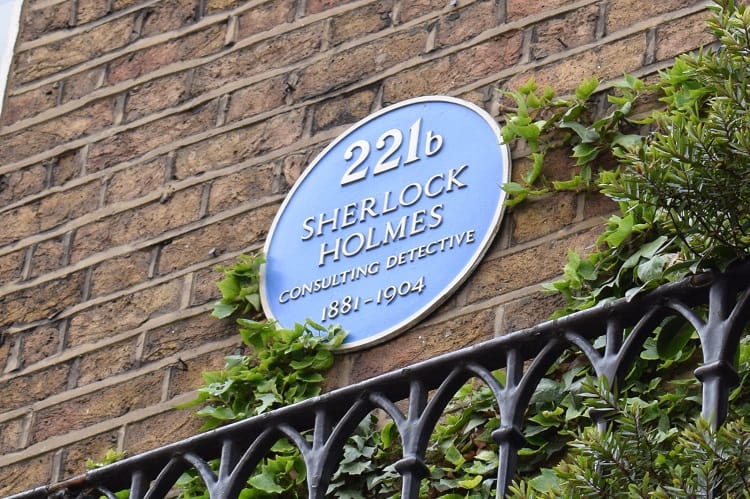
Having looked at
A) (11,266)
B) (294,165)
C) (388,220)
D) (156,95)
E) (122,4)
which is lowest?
(388,220)

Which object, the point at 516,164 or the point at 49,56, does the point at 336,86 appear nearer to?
the point at 516,164

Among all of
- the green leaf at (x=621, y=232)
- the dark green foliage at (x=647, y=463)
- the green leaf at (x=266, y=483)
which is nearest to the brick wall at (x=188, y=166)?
the green leaf at (x=621, y=232)

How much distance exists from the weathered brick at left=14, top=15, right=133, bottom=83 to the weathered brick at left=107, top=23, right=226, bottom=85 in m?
0.08

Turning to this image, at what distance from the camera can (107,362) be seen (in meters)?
4.56

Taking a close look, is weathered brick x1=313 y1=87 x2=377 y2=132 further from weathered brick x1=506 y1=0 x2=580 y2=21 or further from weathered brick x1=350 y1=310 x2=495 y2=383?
weathered brick x1=350 y1=310 x2=495 y2=383

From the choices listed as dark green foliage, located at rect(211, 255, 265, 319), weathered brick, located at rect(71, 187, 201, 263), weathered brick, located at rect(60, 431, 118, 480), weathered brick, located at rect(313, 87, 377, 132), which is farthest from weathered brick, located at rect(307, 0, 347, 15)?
weathered brick, located at rect(60, 431, 118, 480)

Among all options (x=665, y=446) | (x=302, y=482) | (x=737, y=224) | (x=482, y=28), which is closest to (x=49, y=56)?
(x=482, y=28)

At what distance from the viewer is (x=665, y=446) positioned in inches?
136

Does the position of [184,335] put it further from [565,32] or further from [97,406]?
[565,32]

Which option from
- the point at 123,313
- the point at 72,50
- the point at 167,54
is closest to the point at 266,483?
the point at 123,313

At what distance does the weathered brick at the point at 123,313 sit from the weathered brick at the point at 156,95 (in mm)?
598

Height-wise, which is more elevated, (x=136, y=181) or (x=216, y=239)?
(x=136, y=181)

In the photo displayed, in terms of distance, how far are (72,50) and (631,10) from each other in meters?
1.75

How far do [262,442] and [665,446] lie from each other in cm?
76
